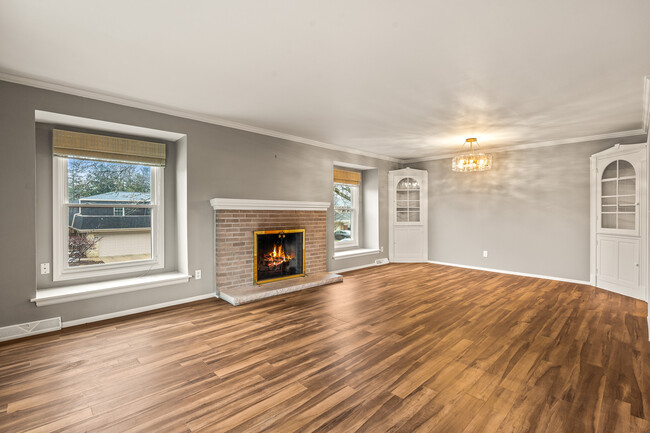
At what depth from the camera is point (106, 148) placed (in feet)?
11.9

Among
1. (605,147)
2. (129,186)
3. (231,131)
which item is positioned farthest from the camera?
(605,147)

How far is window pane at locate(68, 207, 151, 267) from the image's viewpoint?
361cm

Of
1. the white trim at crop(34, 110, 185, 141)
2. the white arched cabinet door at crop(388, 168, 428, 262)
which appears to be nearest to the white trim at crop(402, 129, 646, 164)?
the white arched cabinet door at crop(388, 168, 428, 262)

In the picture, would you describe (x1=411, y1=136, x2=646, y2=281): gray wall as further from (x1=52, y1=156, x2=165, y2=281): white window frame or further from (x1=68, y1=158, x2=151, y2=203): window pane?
(x1=68, y1=158, x2=151, y2=203): window pane

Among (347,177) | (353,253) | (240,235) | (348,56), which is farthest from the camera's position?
(347,177)

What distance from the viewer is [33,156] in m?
3.03

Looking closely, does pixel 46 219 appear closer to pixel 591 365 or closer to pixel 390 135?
pixel 390 135

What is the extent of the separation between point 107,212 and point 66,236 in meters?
0.48

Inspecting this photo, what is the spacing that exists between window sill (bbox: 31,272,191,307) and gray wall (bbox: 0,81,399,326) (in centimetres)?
7

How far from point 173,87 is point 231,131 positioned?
1283 mm

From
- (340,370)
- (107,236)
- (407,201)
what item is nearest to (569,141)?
(407,201)

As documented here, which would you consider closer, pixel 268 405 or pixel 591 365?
pixel 268 405

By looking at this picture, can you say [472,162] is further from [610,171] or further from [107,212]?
[107,212]

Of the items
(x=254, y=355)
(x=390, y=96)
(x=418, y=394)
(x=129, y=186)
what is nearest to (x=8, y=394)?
(x=254, y=355)
